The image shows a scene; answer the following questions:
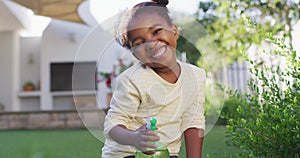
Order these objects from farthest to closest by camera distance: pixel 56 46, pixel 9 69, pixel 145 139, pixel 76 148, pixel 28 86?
pixel 56 46 → pixel 28 86 → pixel 9 69 → pixel 76 148 → pixel 145 139

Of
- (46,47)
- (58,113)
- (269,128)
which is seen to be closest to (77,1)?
(58,113)

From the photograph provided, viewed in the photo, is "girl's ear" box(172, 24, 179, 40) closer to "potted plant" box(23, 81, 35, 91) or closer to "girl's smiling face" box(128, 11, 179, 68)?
"girl's smiling face" box(128, 11, 179, 68)

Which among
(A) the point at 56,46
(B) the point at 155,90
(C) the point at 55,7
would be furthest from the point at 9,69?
(B) the point at 155,90

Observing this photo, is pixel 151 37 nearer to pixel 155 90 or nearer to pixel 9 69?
pixel 155 90

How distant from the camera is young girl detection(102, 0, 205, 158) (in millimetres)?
1053

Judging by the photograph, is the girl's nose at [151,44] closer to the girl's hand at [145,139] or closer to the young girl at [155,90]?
the young girl at [155,90]

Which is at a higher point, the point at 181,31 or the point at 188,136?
the point at 181,31

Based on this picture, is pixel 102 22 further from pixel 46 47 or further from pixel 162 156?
pixel 46 47

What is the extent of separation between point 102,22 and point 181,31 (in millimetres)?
208

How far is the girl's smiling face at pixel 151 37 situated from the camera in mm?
1037

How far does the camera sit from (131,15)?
3.57ft

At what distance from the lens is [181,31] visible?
116 centimetres

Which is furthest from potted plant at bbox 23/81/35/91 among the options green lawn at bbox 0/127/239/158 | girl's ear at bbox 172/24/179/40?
girl's ear at bbox 172/24/179/40

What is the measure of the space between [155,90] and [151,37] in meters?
0.20
